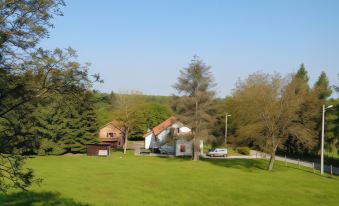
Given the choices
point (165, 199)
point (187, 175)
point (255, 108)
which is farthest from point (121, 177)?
point (255, 108)

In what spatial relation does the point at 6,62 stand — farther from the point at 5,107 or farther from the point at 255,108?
the point at 255,108

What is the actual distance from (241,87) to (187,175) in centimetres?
5118

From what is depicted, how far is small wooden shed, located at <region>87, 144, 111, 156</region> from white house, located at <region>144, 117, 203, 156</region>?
9.55 metres

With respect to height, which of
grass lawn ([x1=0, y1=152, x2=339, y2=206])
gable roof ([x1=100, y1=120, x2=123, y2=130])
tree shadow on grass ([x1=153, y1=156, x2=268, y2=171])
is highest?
gable roof ([x1=100, y1=120, x2=123, y2=130])

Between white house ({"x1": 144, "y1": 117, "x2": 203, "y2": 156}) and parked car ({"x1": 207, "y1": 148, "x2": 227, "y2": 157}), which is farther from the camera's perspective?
parked car ({"x1": 207, "y1": 148, "x2": 227, "y2": 157})

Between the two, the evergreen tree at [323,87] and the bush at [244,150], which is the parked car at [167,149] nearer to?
the bush at [244,150]

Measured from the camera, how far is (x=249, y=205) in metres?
24.9

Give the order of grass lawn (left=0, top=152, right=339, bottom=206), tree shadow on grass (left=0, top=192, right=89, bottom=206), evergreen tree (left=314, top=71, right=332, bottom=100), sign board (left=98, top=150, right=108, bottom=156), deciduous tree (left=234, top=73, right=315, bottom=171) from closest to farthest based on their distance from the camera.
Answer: tree shadow on grass (left=0, top=192, right=89, bottom=206) → grass lawn (left=0, top=152, right=339, bottom=206) → deciduous tree (left=234, top=73, right=315, bottom=171) → sign board (left=98, top=150, right=108, bottom=156) → evergreen tree (left=314, top=71, right=332, bottom=100)

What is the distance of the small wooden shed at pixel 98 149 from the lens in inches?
2559

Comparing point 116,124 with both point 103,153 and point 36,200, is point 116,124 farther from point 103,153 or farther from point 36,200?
point 36,200

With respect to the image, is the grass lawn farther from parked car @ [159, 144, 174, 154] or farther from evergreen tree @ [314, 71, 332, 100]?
parked car @ [159, 144, 174, 154]

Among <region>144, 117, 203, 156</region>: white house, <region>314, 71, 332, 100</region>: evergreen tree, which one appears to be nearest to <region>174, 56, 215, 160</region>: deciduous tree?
<region>144, 117, 203, 156</region>: white house

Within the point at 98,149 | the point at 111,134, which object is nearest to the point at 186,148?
the point at 98,149

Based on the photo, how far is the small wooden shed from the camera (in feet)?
213
